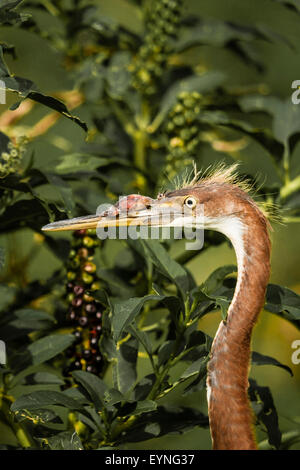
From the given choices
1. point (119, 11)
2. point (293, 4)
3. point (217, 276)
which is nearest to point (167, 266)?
point (217, 276)

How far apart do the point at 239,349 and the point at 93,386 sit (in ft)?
0.64

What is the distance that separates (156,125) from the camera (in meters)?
1.14

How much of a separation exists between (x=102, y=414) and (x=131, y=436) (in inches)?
2.2

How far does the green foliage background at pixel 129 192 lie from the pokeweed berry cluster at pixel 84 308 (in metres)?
0.03

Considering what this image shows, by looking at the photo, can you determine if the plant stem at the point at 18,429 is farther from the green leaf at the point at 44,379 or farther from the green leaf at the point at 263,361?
the green leaf at the point at 263,361

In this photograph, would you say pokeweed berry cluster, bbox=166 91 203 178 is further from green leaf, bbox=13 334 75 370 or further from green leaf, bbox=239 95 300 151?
green leaf, bbox=13 334 75 370

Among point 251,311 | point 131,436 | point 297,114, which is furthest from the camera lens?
point 297,114

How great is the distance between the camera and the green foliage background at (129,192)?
2.51ft

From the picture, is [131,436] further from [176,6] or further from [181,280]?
[176,6]

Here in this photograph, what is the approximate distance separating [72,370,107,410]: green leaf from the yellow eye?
0.24 meters

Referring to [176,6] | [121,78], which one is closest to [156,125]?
[121,78]

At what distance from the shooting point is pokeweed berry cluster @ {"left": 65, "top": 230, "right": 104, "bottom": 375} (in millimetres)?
865

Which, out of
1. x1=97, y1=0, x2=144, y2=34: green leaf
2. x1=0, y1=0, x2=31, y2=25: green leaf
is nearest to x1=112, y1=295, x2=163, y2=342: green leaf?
x1=0, y1=0, x2=31, y2=25: green leaf

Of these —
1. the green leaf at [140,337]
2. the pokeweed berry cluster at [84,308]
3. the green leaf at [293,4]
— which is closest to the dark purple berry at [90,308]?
the pokeweed berry cluster at [84,308]
